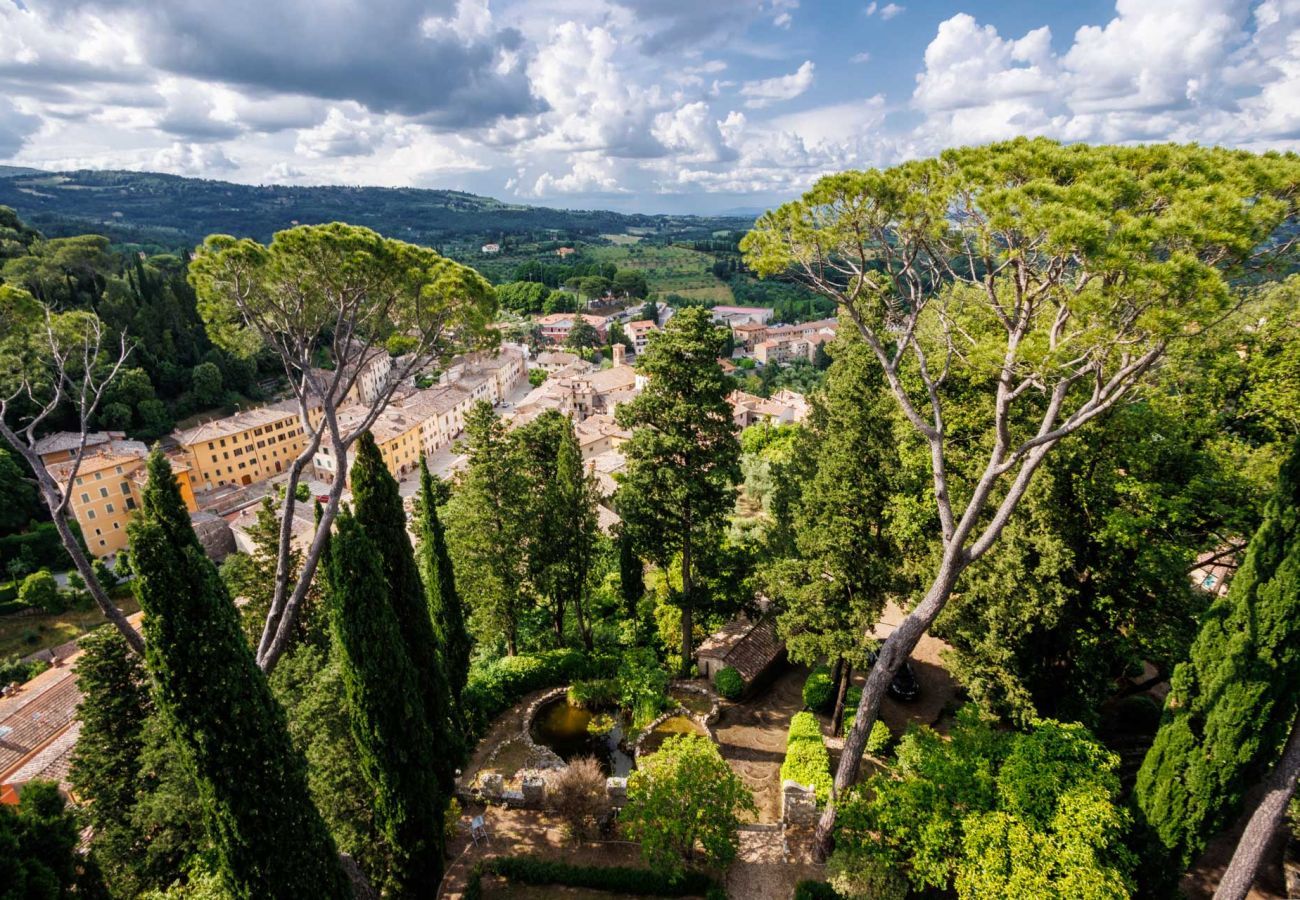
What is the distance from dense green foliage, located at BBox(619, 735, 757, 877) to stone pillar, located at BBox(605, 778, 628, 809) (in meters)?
Answer: 1.95

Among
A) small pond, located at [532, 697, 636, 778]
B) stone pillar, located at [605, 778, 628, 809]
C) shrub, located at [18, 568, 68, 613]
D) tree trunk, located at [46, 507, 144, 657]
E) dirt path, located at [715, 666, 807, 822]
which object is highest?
tree trunk, located at [46, 507, 144, 657]

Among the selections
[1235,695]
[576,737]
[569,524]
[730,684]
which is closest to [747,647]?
[730,684]

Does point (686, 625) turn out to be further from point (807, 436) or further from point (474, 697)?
point (807, 436)

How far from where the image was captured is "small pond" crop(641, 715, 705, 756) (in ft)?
61.0

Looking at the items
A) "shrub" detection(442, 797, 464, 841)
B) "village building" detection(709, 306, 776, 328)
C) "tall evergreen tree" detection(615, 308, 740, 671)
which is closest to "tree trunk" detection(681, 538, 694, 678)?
"tall evergreen tree" detection(615, 308, 740, 671)

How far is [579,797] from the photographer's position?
48.6 feet

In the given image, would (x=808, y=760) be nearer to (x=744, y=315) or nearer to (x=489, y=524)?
(x=489, y=524)

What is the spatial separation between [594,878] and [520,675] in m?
8.56

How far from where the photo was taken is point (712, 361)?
56.6ft

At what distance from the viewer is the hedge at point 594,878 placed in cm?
1330

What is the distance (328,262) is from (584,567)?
1352 cm

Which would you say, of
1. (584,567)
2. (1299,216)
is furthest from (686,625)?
(1299,216)

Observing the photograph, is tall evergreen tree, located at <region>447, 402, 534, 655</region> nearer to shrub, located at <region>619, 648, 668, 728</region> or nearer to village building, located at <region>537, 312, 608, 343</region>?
shrub, located at <region>619, 648, 668, 728</region>

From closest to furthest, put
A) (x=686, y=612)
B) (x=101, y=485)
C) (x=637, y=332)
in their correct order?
(x=686, y=612) → (x=101, y=485) → (x=637, y=332)
